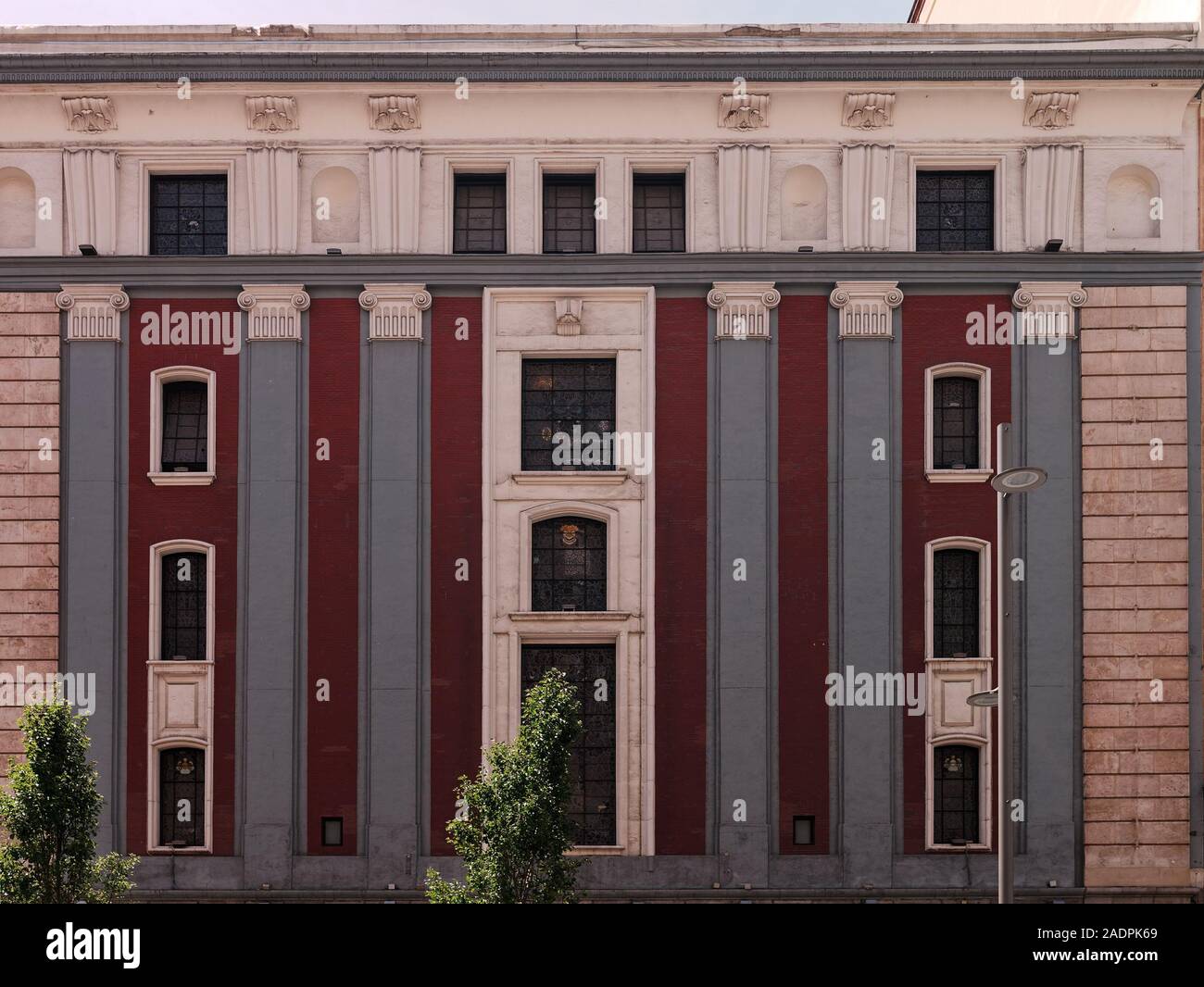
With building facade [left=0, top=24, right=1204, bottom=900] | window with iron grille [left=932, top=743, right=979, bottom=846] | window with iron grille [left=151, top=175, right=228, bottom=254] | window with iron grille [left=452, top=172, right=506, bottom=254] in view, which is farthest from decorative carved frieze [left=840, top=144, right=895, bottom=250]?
window with iron grille [left=151, top=175, right=228, bottom=254]

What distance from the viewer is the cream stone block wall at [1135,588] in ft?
73.3

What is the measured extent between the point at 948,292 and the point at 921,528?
4.71 meters

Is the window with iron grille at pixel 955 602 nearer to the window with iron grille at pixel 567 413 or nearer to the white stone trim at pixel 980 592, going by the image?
the white stone trim at pixel 980 592

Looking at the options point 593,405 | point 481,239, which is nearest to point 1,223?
point 481,239

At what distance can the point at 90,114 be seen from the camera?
76.1ft

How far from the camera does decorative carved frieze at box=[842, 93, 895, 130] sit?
22.9 metres

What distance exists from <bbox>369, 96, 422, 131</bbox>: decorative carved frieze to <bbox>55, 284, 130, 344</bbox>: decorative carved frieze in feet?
20.0

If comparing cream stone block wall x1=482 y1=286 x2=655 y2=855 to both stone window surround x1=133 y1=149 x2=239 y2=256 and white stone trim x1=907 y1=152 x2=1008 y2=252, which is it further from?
white stone trim x1=907 y1=152 x2=1008 y2=252

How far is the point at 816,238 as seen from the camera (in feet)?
76.2

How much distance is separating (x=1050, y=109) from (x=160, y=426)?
1877cm

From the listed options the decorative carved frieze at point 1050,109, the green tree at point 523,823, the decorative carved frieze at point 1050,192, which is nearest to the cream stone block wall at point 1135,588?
the decorative carved frieze at point 1050,192

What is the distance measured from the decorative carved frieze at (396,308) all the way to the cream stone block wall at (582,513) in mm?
1334
